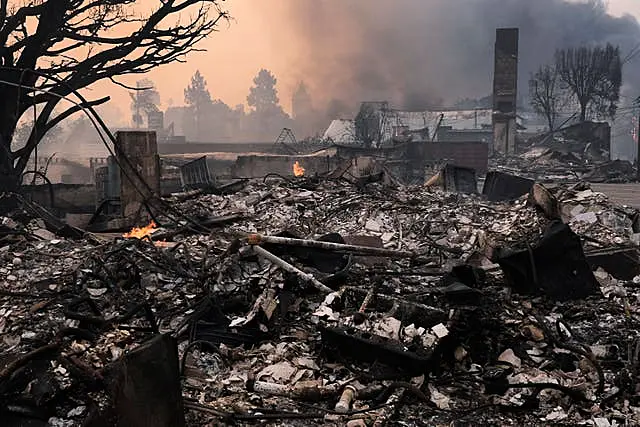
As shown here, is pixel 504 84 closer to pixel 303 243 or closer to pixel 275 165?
pixel 275 165

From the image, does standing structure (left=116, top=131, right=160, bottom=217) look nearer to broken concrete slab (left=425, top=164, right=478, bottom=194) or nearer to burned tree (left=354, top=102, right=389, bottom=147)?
broken concrete slab (left=425, top=164, right=478, bottom=194)

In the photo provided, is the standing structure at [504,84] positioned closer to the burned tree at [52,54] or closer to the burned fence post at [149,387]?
the burned tree at [52,54]

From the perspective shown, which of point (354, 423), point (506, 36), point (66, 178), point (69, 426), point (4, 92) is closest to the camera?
point (69, 426)

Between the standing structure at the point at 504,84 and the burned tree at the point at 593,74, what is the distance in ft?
16.4

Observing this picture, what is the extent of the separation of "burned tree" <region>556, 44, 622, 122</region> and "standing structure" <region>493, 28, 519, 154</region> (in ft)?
16.4

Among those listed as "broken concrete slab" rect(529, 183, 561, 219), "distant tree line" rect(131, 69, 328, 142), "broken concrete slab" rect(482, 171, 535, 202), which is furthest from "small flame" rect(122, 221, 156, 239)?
"distant tree line" rect(131, 69, 328, 142)

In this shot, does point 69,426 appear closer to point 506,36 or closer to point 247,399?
point 247,399

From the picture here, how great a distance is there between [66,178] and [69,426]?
102 ft

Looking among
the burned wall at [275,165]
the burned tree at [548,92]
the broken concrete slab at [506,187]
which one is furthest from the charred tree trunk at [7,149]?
the burned tree at [548,92]

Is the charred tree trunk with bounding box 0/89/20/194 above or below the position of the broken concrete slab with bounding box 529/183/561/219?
above

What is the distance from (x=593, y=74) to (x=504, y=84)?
702cm

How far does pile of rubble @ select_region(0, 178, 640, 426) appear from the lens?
3.20m

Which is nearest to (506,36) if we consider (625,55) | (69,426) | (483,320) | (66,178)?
(625,55)

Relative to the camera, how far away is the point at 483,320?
179 inches
